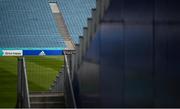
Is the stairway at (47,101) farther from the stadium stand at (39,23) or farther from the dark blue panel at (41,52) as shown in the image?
the dark blue panel at (41,52)

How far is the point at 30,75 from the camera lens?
2028cm

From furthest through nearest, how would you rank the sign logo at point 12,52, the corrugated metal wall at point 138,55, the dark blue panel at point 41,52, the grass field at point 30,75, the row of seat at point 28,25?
the row of seat at point 28,25, the sign logo at point 12,52, the dark blue panel at point 41,52, the grass field at point 30,75, the corrugated metal wall at point 138,55

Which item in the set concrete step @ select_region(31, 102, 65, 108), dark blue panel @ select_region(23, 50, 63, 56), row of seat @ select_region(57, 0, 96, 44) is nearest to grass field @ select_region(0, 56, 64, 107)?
dark blue panel @ select_region(23, 50, 63, 56)

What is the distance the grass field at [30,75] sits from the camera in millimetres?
18655

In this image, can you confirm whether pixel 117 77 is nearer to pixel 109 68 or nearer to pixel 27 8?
pixel 109 68

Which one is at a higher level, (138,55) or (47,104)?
(138,55)

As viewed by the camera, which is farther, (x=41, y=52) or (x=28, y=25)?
(x=28, y=25)

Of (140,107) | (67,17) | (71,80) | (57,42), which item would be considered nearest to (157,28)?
(140,107)

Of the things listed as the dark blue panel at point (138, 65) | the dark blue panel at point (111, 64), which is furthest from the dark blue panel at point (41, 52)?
the dark blue panel at point (138, 65)

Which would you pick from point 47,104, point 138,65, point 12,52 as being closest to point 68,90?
point 47,104

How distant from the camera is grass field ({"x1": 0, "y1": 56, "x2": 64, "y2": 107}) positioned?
18.7 m

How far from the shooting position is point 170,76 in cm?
495

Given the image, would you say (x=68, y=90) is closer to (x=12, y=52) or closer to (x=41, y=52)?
(x=41, y=52)

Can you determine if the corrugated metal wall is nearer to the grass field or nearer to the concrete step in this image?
the concrete step
